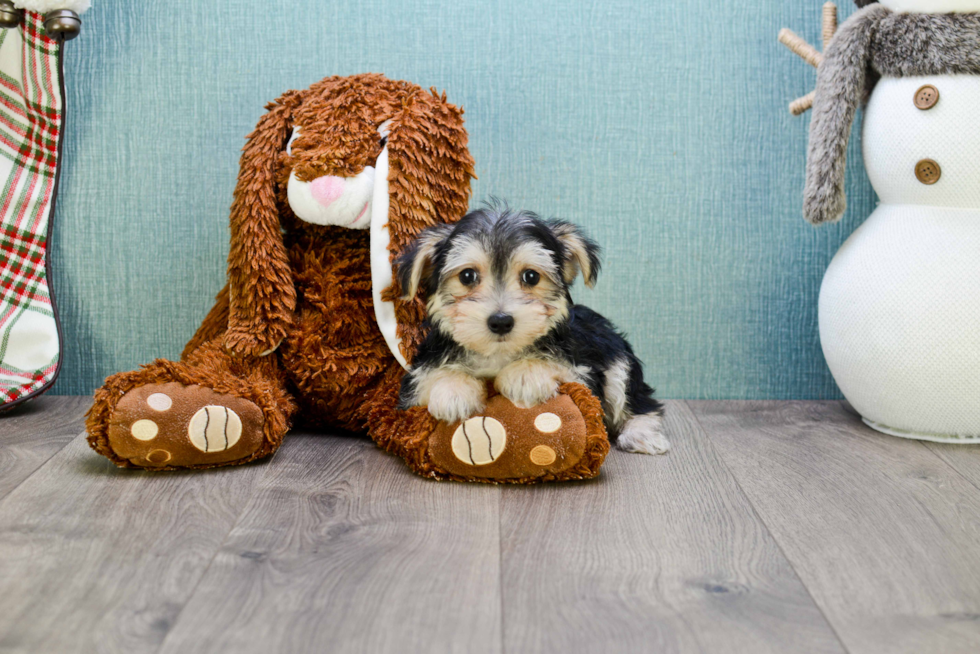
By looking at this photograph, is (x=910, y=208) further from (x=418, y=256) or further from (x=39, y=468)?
(x=39, y=468)

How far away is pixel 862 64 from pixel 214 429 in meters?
1.81

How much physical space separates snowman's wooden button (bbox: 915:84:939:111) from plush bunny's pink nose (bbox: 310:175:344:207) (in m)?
1.41

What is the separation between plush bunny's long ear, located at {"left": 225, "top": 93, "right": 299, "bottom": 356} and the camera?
2.07 meters

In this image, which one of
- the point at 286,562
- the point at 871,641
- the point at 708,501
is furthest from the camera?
the point at 708,501

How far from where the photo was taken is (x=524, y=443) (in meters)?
1.84

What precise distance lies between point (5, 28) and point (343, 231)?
3.60 ft

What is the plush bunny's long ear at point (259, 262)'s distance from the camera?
2070 millimetres

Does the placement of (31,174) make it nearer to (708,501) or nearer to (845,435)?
(708,501)

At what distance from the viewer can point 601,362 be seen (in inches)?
83.9

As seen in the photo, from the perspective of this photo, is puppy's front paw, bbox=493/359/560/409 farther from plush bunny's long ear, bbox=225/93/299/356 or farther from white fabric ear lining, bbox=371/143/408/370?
plush bunny's long ear, bbox=225/93/299/356

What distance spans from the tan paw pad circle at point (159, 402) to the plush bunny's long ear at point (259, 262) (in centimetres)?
23

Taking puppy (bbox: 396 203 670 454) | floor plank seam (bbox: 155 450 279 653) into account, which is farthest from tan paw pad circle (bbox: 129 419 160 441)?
puppy (bbox: 396 203 670 454)

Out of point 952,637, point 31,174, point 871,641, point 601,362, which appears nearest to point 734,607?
point 871,641

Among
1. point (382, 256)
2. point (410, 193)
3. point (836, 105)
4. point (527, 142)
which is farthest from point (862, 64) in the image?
point (382, 256)
